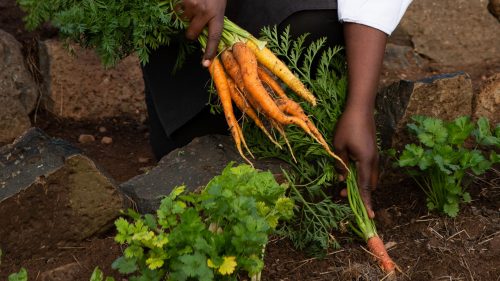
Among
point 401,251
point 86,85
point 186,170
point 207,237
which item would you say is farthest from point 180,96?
point 207,237

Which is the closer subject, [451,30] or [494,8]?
[494,8]

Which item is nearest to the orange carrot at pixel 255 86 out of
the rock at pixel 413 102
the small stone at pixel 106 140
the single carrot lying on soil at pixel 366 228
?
the single carrot lying on soil at pixel 366 228

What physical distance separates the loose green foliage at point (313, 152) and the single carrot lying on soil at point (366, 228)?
0.04 metres

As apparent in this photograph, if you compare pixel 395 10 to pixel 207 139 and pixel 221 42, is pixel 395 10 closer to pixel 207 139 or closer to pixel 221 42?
pixel 221 42

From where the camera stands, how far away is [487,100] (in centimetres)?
315

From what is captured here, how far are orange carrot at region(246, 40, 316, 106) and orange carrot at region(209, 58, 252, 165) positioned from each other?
0.13 meters

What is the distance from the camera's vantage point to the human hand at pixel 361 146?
2.67 metres

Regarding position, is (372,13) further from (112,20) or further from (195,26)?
(112,20)

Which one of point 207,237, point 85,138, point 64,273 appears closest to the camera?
point 207,237

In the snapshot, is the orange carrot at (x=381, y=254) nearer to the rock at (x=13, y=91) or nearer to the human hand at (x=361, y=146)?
the human hand at (x=361, y=146)

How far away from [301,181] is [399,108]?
19.5 inches

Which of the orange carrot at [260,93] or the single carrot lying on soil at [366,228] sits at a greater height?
the orange carrot at [260,93]

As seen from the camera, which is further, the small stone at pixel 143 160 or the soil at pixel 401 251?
the small stone at pixel 143 160

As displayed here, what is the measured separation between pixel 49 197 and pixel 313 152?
2.78ft
